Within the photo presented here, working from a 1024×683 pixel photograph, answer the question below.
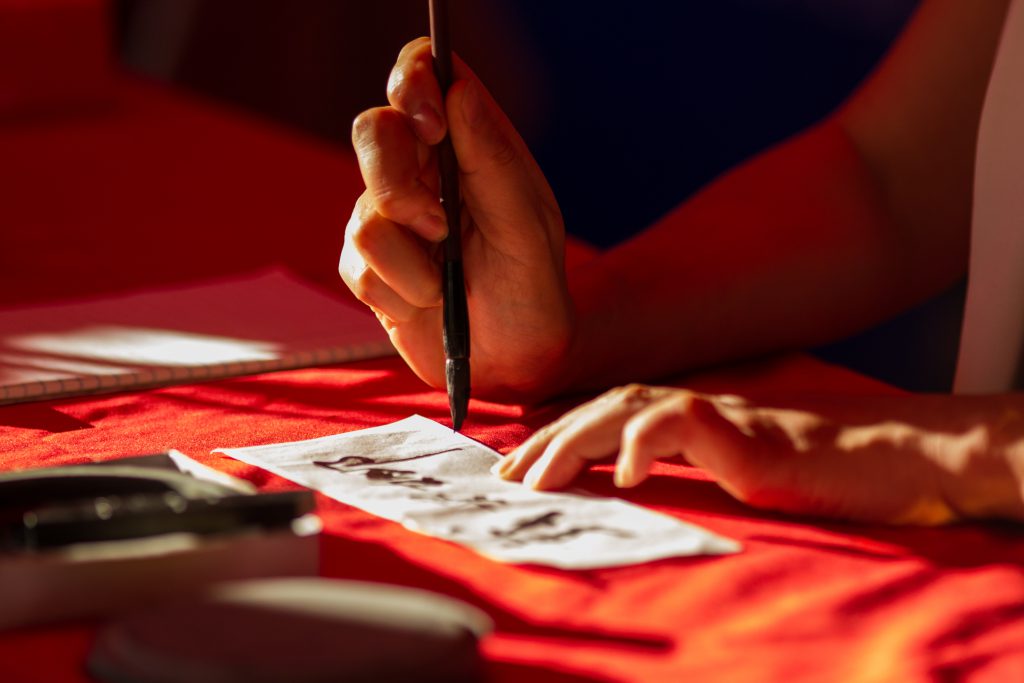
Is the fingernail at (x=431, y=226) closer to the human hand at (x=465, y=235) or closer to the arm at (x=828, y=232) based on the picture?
the human hand at (x=465, y=235)

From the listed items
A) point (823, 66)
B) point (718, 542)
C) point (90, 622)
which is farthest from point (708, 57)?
point (90, 622)

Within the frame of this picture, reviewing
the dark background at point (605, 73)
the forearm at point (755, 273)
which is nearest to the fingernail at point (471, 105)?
the forearm at point (755, 273)

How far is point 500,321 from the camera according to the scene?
3.17 ft

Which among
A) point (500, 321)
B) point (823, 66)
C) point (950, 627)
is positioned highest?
point (823, 66)

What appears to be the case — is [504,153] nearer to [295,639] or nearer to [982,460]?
[982,460]

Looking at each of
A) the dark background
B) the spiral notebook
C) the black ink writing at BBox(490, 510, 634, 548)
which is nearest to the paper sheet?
the black ink writing at BBox(490, 510, 634, 548)

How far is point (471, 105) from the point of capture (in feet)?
2.88

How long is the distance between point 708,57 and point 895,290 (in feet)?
4.32

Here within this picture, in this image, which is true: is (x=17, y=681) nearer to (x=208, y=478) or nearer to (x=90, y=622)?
(x=90, y=622)

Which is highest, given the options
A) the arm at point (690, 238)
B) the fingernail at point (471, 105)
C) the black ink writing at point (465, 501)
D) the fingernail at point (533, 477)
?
the fingernail at point (471, 105)

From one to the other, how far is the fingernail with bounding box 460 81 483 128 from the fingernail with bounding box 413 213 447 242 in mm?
67

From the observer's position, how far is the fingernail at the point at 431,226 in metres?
0.89

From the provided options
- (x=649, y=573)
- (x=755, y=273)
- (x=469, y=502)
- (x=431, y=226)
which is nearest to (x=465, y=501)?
(x=469, y=502)

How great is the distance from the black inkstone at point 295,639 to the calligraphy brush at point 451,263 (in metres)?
0.33
